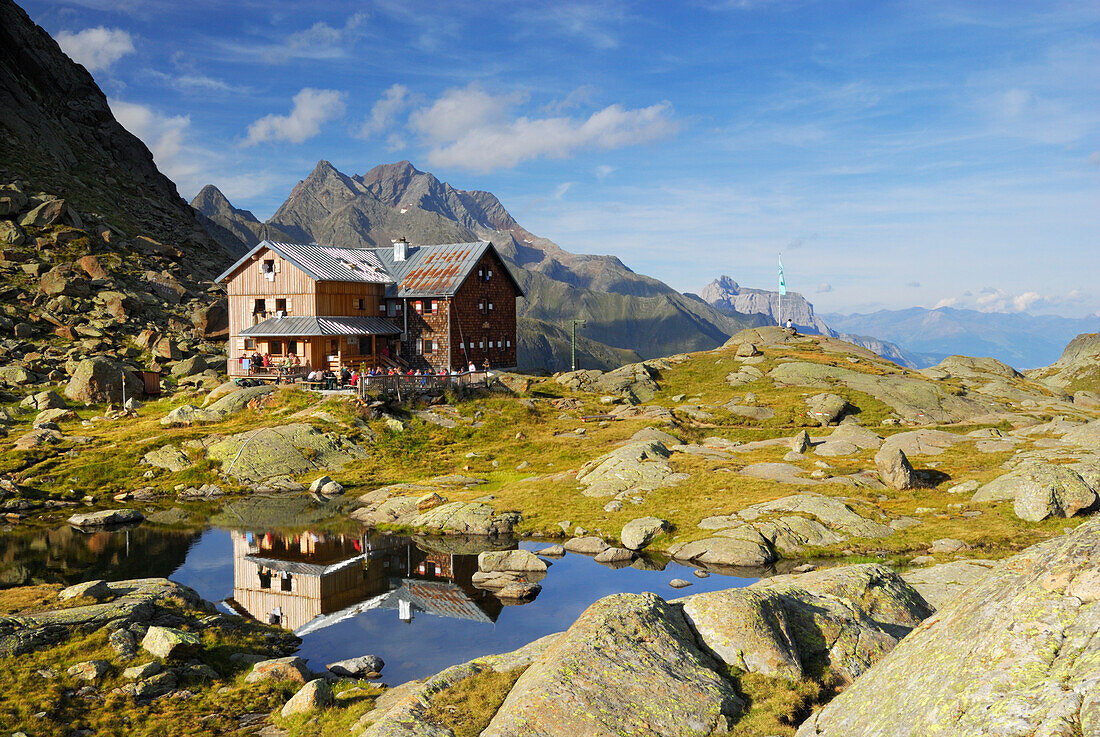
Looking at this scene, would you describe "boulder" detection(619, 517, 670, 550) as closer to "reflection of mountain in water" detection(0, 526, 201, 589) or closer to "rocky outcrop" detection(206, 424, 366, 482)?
"reflection of mountain in water" detection(0, 526, 201, 589)

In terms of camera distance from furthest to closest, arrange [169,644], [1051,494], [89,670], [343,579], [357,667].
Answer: [1051,494] < [343,579] < [357,667] < [169,644] < [89,670]

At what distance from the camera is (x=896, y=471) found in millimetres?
41375

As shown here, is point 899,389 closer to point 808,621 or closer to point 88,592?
point 808,621

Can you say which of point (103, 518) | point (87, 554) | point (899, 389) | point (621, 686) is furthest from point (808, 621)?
point (899, 389)

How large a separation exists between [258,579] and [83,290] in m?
72.5

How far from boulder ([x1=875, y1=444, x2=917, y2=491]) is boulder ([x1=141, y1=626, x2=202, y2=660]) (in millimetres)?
36172

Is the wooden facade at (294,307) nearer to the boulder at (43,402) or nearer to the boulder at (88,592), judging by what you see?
the boulder at (43,402)

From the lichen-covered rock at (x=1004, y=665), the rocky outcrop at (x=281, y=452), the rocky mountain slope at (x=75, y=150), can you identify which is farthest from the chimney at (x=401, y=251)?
the lichen-covered rock at (x=1004, y=665)

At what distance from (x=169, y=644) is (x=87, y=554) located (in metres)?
19.0

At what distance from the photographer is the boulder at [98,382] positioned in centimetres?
6538

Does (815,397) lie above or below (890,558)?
above

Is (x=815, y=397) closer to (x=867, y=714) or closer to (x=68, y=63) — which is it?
(x=867, y=714)

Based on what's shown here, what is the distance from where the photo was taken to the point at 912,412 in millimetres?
66125

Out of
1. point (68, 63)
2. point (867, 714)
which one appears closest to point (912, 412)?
point (867, 714)
